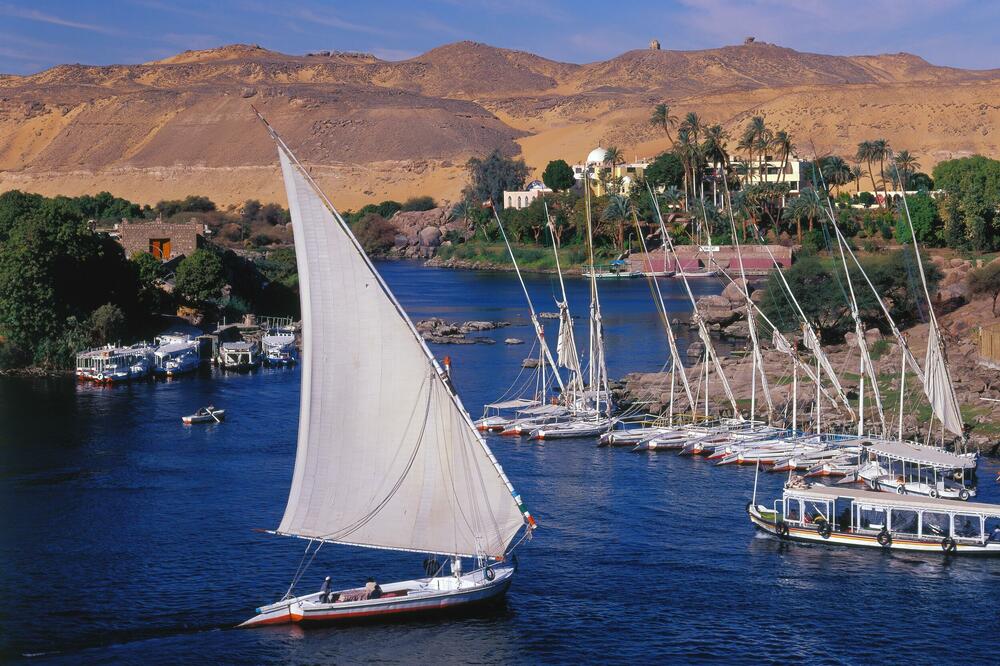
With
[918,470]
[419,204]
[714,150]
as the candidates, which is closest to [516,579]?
[918,470]

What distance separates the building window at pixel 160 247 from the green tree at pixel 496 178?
59.4 metres

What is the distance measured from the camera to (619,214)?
350 feet

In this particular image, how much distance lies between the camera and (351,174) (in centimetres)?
18562

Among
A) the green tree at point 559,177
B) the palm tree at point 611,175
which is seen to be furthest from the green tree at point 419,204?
the palm tree at point 611,175

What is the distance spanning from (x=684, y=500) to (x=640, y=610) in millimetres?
8886

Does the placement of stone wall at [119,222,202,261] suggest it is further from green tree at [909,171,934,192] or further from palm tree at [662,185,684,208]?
green tree at [909,171,934,192]

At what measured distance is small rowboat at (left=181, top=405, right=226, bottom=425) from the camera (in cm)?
4756

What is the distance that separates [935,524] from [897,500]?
0.99m

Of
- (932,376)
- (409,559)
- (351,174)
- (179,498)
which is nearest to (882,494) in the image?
(932,376)

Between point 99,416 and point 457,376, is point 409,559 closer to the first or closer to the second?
point 99,416

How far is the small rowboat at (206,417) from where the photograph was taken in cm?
4756

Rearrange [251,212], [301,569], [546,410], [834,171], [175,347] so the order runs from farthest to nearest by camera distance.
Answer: [251,212], [834,171], [175,347], [546,410], [301,569]

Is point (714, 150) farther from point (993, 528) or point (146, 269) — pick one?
point (993, 528)

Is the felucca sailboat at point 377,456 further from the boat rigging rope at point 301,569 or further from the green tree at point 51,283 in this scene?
the green tree at point 51,283
